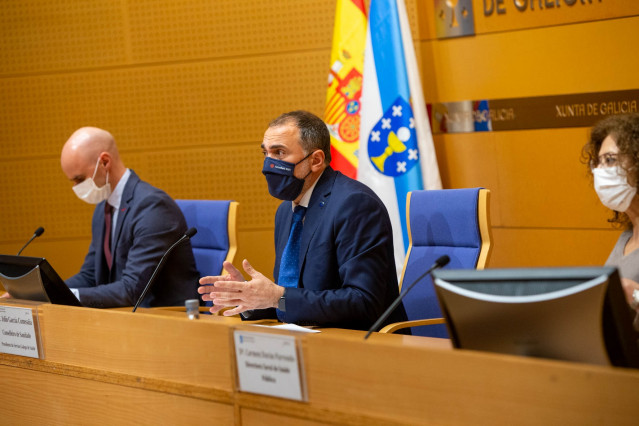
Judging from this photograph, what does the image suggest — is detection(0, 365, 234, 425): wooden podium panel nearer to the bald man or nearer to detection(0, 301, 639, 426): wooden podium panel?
detection(0, 301, 639, 426): wooden podium panel

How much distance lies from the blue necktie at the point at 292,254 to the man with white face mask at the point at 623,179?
3.30ft

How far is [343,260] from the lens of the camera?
247 cm

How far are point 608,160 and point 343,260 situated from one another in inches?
34.6

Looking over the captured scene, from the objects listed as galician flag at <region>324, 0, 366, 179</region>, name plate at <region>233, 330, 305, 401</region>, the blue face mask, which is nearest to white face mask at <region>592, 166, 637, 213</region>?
the blue face mask

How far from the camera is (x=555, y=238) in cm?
420

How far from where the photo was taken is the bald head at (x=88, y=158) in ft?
11.4

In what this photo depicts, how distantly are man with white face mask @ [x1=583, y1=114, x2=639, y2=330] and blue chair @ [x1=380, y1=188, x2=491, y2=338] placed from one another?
69 cm

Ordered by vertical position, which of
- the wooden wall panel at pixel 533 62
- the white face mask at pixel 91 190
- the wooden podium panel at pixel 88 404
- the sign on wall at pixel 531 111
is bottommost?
the wooden podium panel at pixel 88 404

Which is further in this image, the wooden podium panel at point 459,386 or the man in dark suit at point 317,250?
the man in dark suit at point 317,250

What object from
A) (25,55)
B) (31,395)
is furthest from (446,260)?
(25,55)

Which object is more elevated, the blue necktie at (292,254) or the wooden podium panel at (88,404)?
the blue necktie at (292,254)

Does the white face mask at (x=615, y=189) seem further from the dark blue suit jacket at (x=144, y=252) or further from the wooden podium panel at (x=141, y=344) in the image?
the dark blue suit jacket at (x=144, y=252)

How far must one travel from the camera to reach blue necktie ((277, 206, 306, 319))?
2.63m

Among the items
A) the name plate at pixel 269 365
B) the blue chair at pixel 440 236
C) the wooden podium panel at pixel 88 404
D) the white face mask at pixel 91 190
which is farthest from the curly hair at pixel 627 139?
the white face mask at pixel 91 190
